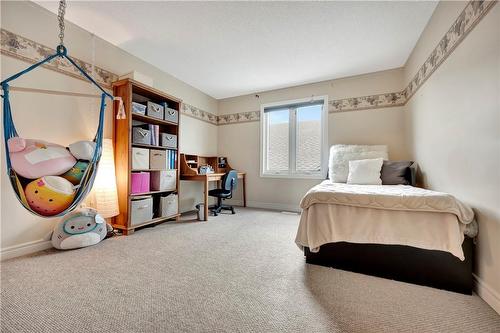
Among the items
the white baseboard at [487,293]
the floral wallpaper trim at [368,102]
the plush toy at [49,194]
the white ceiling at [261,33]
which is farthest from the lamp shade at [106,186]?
the floral wallpaper trim at [368,102]

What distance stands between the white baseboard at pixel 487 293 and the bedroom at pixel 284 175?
0.04 feet

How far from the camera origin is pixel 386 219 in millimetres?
1432

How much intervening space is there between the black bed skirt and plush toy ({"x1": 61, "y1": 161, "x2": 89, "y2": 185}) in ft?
6.45

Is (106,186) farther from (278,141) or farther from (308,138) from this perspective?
(308,138)

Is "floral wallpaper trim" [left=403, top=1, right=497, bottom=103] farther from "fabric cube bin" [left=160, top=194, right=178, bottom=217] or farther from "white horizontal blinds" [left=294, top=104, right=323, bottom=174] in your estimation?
"fabric cube bin" [left=160, top=194, right=178, bottom=217]

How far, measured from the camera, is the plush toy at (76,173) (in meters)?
1.44

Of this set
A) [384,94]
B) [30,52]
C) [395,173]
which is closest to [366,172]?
[395,173]

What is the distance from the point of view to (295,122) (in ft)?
12.6

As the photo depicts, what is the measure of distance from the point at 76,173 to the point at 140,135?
1159mm

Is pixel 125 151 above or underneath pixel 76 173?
above

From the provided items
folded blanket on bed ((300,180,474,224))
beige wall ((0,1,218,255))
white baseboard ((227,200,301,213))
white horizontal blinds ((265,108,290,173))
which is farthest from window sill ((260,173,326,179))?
beige wall ((0,1,218,255))

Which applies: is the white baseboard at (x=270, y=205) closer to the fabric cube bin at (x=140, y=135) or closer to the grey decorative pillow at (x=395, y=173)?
the grey decorative pillow at (x=395, y=173)

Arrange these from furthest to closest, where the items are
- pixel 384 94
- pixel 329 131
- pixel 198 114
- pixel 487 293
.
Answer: pixel 198 114, pixel 329 131, pixel 384 94, pixel 487 293

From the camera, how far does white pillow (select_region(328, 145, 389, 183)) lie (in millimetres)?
2856
